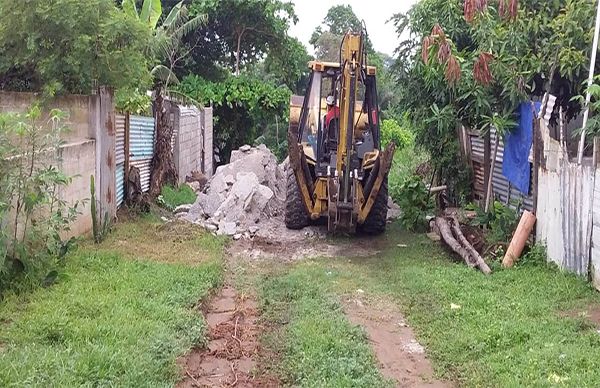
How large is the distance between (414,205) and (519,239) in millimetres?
3837

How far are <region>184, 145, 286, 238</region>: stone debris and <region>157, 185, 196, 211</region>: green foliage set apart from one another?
0.53 m

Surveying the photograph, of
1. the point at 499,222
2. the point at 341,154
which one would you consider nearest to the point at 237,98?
the point at 341,154

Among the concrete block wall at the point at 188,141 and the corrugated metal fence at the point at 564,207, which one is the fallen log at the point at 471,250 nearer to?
the corrugated metal fence at the point at 564,207

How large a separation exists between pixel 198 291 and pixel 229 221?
515 cm

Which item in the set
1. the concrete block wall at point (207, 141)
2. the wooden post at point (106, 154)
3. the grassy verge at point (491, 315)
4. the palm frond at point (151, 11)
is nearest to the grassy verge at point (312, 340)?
the grassy verge at point (491, 315)

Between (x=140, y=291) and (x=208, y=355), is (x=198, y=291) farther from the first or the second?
(x=208, y=355)

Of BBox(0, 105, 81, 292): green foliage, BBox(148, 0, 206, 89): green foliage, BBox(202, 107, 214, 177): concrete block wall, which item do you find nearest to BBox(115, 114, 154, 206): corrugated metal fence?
BBox(148, 0, 206, 89): green foliage

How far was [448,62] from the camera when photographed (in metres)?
9.67

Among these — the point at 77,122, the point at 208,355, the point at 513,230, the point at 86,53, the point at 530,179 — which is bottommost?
the point at 208,355

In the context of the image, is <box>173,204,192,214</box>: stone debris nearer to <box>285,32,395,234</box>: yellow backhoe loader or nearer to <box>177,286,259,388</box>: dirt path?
<box>285,32,395,234</box>: yellow backhoe loader

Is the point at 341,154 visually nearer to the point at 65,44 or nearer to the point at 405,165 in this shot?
the point at 65,44

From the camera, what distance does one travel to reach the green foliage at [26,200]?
22.5 feet

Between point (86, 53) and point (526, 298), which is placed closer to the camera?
point (526, 298)

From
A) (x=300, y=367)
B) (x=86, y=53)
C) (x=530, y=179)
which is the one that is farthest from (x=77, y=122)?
(x=530, y=179)
